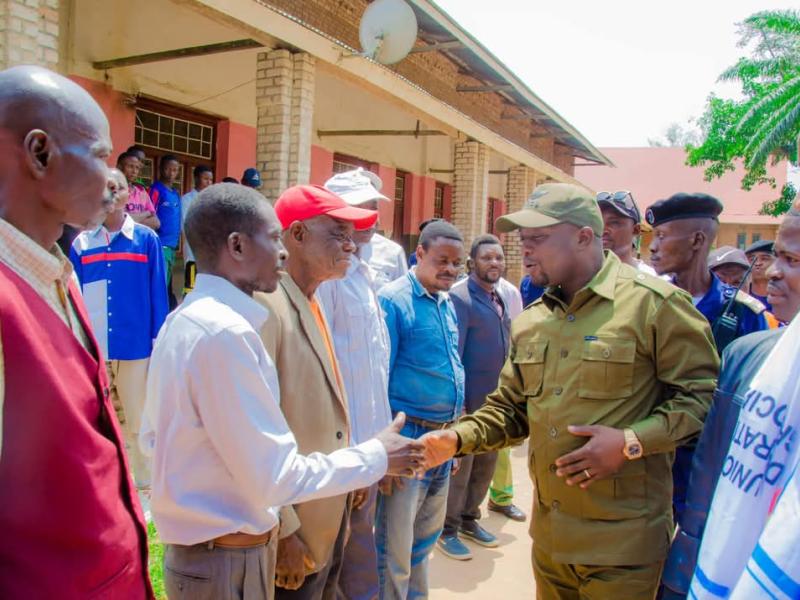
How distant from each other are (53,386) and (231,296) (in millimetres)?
690

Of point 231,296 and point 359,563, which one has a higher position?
point 231,296

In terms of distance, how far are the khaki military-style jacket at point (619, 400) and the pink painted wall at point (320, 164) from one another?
29.1 feet

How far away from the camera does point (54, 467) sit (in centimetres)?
129

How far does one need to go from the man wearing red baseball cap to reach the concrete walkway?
6.11ft

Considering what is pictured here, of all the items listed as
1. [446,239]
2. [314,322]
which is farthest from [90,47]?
[314,322]

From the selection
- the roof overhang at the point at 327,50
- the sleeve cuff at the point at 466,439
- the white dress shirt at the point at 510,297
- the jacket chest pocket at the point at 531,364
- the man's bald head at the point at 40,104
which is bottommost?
the sleeve cuff at the point at 466,439

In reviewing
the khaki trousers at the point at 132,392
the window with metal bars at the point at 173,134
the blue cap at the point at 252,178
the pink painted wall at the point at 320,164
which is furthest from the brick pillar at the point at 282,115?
the pink painted wall at the point at 320,164

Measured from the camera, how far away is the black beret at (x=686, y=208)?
335cm

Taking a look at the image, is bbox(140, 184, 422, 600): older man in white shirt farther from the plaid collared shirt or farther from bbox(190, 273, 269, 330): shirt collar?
the plaid collared shirt

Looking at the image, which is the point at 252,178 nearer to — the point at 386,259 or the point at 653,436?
the point at 386,259

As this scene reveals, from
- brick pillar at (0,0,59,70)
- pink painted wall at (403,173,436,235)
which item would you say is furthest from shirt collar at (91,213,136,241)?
pink painted wall at (403,173,436,235)

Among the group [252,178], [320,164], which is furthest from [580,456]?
[320,164]

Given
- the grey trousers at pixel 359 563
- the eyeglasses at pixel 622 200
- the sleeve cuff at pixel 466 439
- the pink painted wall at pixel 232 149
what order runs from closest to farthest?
the sleeve cuff at pixel 466 439
the grey trousers at pixel 359 563
the eyeglasses at pixel 622 200
the pink painted wall at pixel 232 149

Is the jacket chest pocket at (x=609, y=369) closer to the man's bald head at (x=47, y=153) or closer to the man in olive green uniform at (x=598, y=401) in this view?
the man in olive green uniform at (x=598, y=401)
